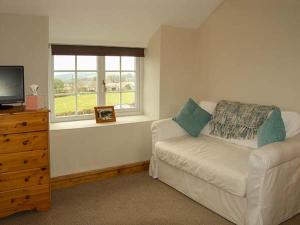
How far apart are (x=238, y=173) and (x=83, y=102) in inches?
85.4

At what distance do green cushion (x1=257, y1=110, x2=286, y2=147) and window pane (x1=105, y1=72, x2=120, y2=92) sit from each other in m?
1.96

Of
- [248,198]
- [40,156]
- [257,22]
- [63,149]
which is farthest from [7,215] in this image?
[257,22]

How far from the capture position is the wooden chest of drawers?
260 cm

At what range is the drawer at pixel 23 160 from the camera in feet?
8.54

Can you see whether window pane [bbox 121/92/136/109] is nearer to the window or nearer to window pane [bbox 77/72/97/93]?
the window

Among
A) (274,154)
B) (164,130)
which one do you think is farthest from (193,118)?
(274,154)

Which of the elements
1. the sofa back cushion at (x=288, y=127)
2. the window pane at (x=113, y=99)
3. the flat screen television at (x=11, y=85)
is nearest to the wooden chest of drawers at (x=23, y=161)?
the flat screen television at (x=11, y=85)

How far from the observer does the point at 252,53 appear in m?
3.51

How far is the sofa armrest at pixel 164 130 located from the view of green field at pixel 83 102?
81 centimetres

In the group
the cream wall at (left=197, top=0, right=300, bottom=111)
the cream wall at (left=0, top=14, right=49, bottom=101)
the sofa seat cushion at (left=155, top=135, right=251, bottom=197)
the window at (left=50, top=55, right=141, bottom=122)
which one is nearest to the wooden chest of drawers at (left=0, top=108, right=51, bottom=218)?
the cream wall at (left=0, top=14, right=49, bottom=101)

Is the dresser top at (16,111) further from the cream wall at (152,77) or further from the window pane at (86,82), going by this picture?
the cream wall at (152,77)

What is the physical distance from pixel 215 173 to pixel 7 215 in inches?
72.2

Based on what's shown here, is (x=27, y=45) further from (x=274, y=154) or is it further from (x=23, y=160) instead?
(x=274, y=154)

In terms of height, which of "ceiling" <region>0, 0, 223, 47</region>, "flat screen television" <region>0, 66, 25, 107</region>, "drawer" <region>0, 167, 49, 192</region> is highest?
"ceiling" <region>0, 0, 223, 47</region>
